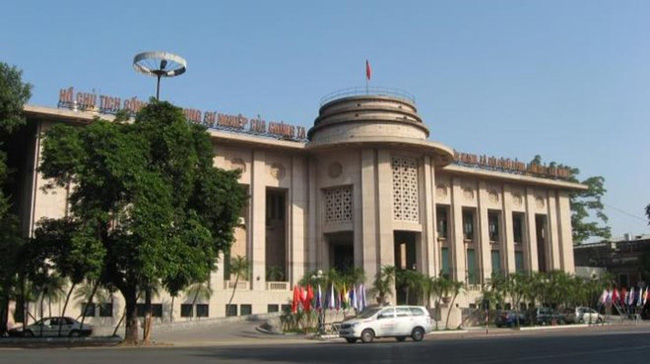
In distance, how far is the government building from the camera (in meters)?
49.3

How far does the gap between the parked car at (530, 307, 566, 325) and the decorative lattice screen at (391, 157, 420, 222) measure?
445 inches

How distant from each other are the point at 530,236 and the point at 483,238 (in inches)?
262

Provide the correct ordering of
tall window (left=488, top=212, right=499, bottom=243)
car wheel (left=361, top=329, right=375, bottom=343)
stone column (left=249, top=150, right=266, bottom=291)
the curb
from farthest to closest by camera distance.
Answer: tall window (left=488, top=212, right=499, bottom=243) < stone column (left=249, top=150, right=266, bottom=291) < car wheel (left=361, top=329, right=375, bottom=343) < the curb

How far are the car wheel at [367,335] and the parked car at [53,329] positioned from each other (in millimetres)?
16019

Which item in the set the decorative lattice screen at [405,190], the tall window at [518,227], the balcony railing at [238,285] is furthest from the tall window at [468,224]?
the balcony railing at [238,285]

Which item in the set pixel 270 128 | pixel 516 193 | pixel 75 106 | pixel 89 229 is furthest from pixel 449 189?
pixel 89 229

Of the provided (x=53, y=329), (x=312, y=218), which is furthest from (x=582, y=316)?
(x=53, y=329)

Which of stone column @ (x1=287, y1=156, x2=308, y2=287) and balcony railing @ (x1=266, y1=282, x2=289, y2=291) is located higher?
stone column @ (x1=287, y1=156, x2=308, y2=287)

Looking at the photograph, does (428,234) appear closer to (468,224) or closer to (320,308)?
(468,224)

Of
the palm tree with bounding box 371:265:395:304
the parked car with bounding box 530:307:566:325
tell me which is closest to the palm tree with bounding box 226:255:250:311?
the palm tree with bounding box 371:265:395:304

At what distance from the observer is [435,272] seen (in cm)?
5456

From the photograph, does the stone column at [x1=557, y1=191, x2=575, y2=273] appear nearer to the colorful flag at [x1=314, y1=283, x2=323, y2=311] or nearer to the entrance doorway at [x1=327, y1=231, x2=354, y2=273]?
the entrance doorway at [x1=327, y1=231, x2=354, y2=273]

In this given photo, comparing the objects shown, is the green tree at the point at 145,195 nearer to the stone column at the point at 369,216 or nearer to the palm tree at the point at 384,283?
the palm tree at the point at 384,283

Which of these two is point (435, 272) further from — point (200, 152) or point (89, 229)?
point (89, 229)
